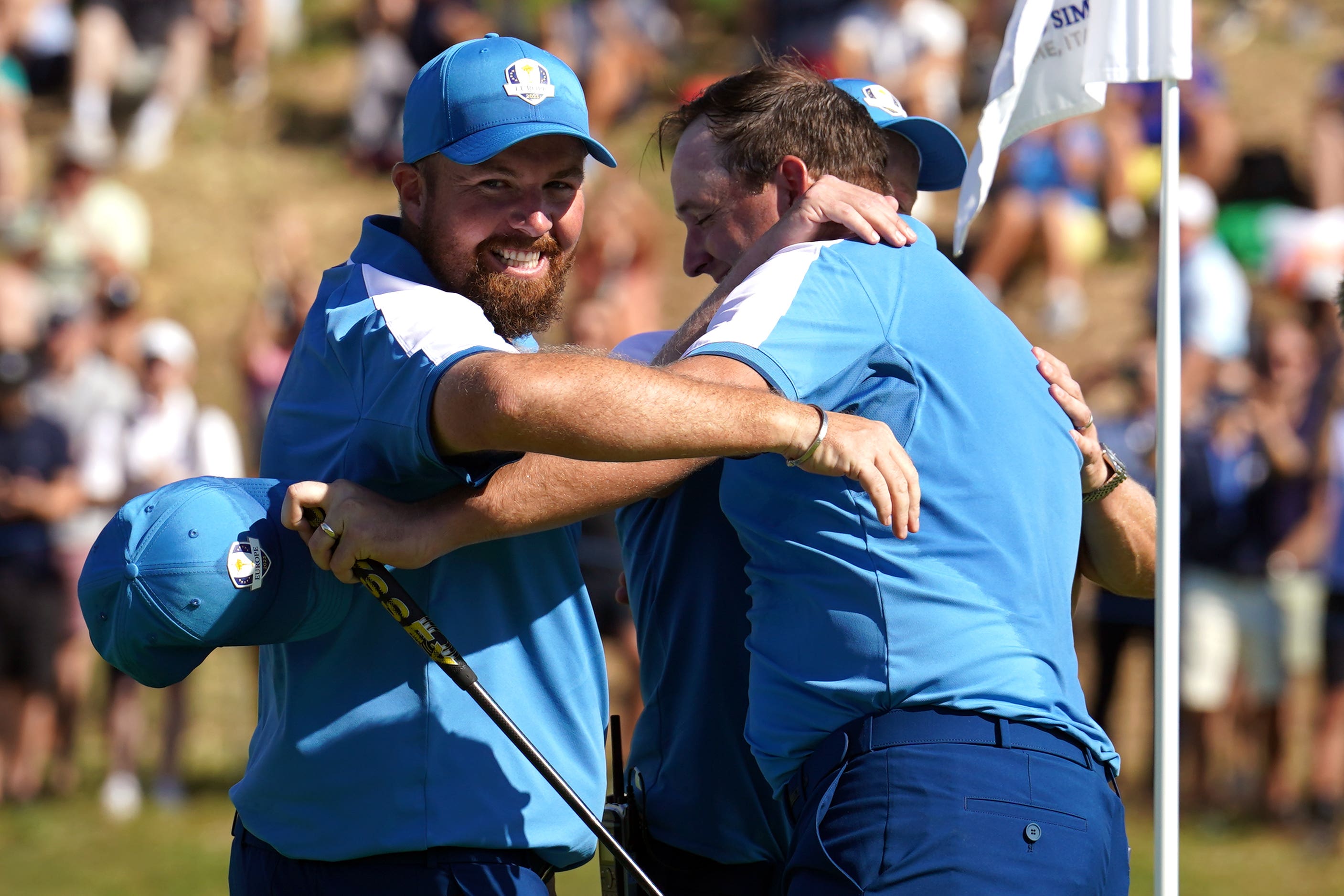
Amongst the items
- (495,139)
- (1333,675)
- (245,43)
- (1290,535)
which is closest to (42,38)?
(245,43)

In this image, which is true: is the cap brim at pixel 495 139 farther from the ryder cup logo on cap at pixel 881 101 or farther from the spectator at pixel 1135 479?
the spectator at pixel 1135 479

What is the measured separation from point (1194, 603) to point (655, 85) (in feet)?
28.8

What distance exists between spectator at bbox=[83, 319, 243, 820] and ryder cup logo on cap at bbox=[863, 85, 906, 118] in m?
5.82

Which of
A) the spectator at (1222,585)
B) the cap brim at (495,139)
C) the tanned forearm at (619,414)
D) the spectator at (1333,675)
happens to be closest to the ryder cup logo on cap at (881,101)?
the cap brim at (495,139)

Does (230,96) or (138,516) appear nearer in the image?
→ (138,516)

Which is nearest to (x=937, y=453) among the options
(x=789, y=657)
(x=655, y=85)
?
(x=789, y=657)

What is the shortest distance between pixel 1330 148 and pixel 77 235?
8731 millimetres

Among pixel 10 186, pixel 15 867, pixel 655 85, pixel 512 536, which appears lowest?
pixel 15 867

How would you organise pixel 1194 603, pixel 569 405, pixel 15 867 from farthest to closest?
pixel 1194 603
pixel 15 867
pixel 569 405

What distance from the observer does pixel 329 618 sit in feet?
9.96

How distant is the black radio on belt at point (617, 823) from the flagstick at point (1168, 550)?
1073mm

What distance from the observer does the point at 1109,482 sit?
3.38m

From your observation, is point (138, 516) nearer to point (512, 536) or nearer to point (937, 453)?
point (512, 536)

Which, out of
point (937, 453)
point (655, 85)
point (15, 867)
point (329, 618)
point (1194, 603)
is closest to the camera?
point (937, 453)
